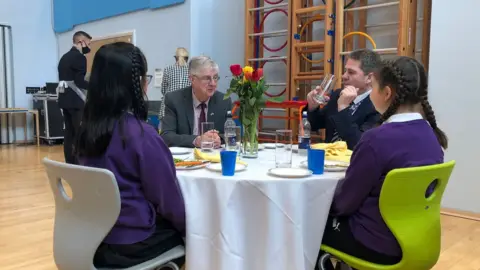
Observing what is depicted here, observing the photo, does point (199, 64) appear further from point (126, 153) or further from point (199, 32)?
point (199, 32)

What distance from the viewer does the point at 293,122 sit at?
5.16m

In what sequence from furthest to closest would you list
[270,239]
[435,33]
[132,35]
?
[132,35] → [435,33] → [270,239]

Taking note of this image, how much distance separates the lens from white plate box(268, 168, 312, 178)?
1.54 metres

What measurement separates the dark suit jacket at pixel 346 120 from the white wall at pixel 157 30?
11.1ft

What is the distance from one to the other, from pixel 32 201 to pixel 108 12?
427cm

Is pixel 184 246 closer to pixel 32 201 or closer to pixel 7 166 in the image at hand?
pixel 32 201

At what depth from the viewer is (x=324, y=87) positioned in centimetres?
252

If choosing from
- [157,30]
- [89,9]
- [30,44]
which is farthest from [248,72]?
[30,44]

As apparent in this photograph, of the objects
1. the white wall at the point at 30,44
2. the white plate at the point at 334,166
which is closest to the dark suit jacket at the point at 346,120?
the white plate at the point at 334,166

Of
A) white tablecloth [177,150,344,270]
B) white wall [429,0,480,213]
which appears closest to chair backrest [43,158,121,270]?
white tablecloth [177,150,344,270]

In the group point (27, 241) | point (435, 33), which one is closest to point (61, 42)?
point (27, 241)

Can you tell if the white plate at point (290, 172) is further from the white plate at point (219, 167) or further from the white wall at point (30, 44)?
the white wall at point (30, 44)

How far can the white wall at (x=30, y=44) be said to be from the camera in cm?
790

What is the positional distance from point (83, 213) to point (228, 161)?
20.7 inches
